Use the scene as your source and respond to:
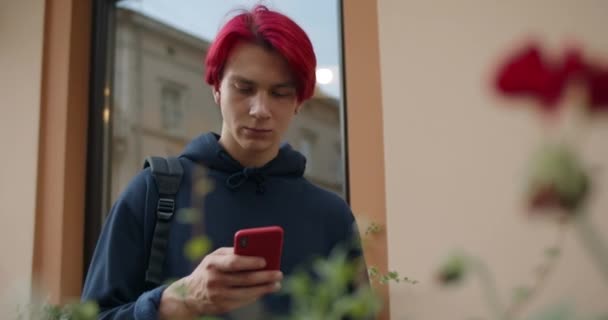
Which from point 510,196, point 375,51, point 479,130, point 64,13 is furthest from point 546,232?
point 64,13

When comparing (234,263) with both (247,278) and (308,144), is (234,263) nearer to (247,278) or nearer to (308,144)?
(247,278)

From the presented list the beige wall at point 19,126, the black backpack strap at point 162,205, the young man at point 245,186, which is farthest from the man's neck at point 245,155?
the beige wall at point 19,126

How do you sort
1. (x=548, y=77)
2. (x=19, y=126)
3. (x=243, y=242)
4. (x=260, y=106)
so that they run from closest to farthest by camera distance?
(x=548, y=77), (x=243, y=242), (x=260, y=106), (x=19, y=126)

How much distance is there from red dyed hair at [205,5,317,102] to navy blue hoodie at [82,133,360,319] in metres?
0.16

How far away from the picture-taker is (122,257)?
141cm

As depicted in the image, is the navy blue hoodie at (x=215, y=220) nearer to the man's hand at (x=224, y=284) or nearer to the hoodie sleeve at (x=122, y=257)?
the hoodie sleeve at (x=122, y=257)

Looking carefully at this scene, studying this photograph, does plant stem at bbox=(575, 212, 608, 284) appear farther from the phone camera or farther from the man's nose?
the man's nose

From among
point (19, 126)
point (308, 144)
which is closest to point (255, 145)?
point (308, 144)

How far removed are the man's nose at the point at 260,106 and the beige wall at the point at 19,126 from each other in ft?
7.85

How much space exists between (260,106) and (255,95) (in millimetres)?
34

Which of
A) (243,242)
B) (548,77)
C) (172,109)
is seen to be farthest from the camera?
(172,109)

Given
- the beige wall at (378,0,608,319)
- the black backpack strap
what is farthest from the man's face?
the beige wall at (378,0,608,319)

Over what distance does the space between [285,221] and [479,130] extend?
3.23 ft

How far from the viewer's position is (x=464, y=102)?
2475 millimetres
